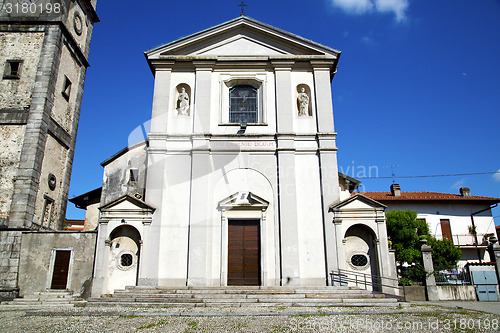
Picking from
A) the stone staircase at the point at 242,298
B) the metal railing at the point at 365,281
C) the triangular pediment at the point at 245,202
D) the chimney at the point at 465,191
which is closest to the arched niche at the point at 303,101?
the triangular pediment at the point at 245,202

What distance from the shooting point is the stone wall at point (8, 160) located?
15234 mm

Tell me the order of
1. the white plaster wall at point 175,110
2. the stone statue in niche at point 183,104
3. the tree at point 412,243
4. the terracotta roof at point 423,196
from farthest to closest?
the terracotta roof at point 423,196
the tree at point 412,243
the stone statue in niche at point 183,104
the white plaster wall at point 175,110

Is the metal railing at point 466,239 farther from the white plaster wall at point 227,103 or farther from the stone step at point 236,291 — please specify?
the white plaster wall at point 227,103

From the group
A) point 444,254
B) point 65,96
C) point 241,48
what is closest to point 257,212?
point 241,48

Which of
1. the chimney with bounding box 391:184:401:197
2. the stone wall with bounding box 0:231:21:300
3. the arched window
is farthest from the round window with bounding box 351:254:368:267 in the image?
the chimney with bounding box 391:184:401:197

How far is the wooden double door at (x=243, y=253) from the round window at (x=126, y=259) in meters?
3.78

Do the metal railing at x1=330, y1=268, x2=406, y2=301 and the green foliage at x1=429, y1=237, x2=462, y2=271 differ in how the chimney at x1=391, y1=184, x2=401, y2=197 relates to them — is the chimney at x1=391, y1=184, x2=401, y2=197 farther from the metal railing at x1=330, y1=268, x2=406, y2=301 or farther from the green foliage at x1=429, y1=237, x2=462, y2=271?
the metal railing at x1=330, y1=268, x2=406, y2=301

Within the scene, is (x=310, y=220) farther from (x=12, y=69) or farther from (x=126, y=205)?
(x=12, y=69)

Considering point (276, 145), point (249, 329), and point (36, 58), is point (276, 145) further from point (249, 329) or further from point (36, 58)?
point (36, 58)

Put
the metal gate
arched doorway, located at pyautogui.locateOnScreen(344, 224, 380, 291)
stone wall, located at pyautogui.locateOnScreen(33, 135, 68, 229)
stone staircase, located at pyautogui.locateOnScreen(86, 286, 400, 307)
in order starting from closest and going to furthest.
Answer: stone staircase, located at pyautogui.locateOnScreen(86, 286, 400, 307) < arched doorway, located at pyautogui.locateOnScreen(344, 224, 380, 291) < stone wall, located at pyautogui.locateOnScreen(33, 135, 68, 229) < the metal gate

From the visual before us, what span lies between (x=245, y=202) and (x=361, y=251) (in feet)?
16.0

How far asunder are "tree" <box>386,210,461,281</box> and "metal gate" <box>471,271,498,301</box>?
3.45 meters

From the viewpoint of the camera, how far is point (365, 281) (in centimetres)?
1257

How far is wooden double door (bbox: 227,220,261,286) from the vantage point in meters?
13.5
